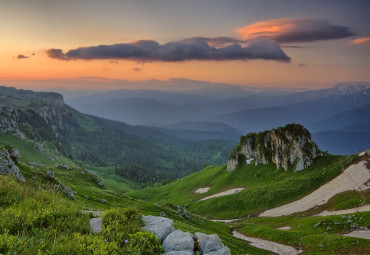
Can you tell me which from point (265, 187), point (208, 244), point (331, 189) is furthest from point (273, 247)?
point (208, 244)

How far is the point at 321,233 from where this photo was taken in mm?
53406

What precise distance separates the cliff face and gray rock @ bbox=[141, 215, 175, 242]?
95010 mm

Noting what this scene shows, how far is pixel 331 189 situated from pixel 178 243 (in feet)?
259

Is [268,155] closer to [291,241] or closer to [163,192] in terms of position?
[291,241]

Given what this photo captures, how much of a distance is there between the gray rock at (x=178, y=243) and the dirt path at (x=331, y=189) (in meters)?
73.5

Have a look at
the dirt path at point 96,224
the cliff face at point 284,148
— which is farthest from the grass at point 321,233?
the dirt path at point 96,224

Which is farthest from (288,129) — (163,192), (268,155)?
(163,192)

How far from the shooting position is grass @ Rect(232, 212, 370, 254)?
143 feet

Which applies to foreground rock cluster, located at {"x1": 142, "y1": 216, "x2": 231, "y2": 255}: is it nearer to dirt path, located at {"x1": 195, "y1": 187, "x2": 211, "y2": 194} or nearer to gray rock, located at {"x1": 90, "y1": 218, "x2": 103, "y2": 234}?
gray rock, located at {"x1": 90, "y1": 218, "x2": 103, "y2": 234}

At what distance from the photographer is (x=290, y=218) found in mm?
71562

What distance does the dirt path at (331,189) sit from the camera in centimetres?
7231

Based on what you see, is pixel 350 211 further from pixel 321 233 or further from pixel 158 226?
pixel 158 226

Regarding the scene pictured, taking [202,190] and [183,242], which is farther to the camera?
[202,190]

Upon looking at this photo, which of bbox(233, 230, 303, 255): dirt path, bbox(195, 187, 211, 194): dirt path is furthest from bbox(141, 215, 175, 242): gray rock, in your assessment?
bbox(195, 187, 211, 194): dirt path
